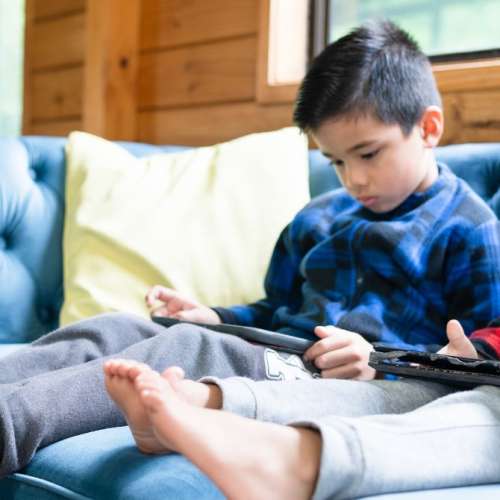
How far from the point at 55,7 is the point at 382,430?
2.19 m

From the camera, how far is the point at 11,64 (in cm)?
291

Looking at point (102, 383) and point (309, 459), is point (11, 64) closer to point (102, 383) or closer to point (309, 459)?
point (102, 383)

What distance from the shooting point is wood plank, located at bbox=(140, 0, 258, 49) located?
2.24m

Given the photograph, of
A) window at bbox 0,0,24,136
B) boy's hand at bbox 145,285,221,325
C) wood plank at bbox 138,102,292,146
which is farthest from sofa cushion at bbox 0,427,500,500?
window at bbox 0,0,24,136

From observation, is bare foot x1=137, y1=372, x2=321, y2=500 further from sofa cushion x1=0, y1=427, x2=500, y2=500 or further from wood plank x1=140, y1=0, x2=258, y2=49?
wood plank x1=140, y1=0, x2=258, y2=49

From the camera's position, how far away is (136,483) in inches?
32.9

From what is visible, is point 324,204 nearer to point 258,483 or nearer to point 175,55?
point 258,483

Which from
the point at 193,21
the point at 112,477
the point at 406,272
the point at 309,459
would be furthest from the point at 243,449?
the point at 193,21

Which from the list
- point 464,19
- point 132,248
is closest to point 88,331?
point 132,248

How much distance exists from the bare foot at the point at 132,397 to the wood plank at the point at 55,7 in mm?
1878

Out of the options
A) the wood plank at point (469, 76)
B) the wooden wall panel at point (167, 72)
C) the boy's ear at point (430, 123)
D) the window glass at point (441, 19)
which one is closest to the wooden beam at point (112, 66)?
the wooden wall panel at point (167, 72)

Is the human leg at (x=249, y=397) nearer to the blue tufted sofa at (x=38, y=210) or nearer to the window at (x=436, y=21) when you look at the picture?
the blue tufted sofa at (x=38, y=210)

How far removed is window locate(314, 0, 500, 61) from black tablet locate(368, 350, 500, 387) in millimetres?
1117

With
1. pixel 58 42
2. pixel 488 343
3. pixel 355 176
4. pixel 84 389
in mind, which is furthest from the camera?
pixel 58 42
